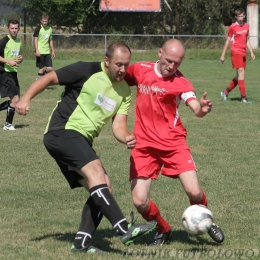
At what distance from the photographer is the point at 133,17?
133 feet

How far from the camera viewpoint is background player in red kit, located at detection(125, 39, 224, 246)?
17.6 ft

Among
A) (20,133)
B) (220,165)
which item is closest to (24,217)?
(220,165)

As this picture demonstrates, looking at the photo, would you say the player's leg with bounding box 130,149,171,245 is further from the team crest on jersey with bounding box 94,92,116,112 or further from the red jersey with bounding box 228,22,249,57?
the red jersey with bounding box 228,22,249,57

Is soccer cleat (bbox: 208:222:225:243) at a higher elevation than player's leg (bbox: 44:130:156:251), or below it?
below

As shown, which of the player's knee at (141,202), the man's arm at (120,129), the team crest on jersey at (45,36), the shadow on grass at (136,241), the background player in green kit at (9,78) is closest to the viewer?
the man's arm at (120,129)

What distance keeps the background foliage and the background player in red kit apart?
33745 mm

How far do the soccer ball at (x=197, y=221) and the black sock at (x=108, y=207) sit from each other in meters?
0.55

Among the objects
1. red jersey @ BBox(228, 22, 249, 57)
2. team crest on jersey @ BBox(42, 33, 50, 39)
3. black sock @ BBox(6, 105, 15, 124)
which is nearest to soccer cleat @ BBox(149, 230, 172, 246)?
black sock @ BBox(6, 105, 15, 124)

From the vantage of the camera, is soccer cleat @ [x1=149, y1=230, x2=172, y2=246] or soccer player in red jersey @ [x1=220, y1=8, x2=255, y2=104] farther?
soccer player in red jersey @ [x1=220, y1=8, x2=255, y2=104]

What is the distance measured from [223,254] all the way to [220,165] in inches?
144

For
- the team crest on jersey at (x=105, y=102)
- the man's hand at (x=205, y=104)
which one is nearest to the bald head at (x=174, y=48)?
the man's hand at (x=205, y=104)

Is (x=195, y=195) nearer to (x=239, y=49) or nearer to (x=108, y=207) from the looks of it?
(x=108, y=207)

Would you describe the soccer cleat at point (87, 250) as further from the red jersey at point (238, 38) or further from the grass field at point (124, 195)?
the red jersey at point (238, 38)

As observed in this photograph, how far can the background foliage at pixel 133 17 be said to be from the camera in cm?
3881
